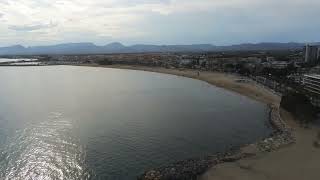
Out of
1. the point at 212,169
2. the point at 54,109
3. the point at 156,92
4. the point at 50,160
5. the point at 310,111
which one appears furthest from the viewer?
the point at 156,92

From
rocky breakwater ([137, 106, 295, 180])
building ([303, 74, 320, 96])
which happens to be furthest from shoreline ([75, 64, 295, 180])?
building ([303, 74, 320, 96])

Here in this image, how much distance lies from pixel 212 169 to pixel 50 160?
7801 millimetres

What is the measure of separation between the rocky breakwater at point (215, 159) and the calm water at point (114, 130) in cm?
88

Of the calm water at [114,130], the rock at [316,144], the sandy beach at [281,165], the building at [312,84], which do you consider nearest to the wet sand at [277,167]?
the sandy beach at [281,165]

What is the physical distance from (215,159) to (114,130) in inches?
337

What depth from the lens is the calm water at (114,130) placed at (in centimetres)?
1861

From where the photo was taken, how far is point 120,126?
26359 millimetres

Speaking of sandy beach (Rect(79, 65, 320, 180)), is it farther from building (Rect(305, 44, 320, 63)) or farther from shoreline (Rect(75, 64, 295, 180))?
building (Rect(305, 44, 320, 63))

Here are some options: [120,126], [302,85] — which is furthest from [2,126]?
[302,85]

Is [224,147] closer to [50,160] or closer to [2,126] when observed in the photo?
[50,160]

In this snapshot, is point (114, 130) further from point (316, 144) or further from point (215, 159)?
point (316, 144)

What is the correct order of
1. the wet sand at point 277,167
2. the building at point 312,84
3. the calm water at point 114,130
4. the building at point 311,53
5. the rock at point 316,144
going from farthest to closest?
the building at point 311,53 → the building at point 312,84 → the rock at point 316,144 → the calm water at point 114,130 → the wet sand at point 277,167

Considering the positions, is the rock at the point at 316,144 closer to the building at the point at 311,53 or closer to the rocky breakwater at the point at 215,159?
the rocky breakwater at the point at 215,159

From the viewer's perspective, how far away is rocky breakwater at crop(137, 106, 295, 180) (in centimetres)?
1654
